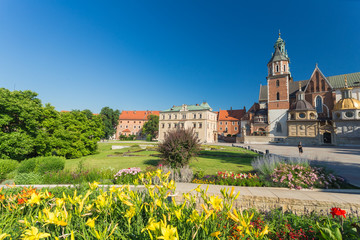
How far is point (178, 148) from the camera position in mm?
8984

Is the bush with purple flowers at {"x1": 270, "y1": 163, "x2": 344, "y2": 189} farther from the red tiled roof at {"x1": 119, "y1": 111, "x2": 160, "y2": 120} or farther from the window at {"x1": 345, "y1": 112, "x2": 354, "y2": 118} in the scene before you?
the red tiled roof at {"x1": 119, "y1": 111, "x2": 160, "y2": 120}

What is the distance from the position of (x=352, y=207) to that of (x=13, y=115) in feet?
63.5

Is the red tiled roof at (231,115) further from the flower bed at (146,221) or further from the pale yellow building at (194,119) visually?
the flower bed at (146,221)

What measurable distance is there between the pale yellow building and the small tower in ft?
56.9

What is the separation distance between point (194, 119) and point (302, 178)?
45090 mm

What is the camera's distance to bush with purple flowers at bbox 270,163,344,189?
19.5 ft

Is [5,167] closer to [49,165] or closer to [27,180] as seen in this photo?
[49,165]

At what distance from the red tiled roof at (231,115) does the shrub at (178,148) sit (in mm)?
58885

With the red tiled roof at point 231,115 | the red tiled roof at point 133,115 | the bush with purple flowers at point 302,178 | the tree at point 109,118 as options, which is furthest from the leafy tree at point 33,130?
the red tiled roof at point 231,115

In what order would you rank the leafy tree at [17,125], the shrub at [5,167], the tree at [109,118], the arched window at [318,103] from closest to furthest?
1. the shrub at [5,167]
2. the leafy tree at [17,125]
3. the arched window at [318,103]
4. the tree at [109,118]

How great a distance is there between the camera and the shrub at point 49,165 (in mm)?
8001

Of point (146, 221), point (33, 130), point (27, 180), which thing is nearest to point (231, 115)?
point (33, 130)

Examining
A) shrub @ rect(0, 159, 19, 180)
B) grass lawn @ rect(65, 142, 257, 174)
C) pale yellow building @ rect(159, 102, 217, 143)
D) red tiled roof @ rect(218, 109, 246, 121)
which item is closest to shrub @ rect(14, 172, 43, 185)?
shrub @ rect(0, 159, 19, 180)

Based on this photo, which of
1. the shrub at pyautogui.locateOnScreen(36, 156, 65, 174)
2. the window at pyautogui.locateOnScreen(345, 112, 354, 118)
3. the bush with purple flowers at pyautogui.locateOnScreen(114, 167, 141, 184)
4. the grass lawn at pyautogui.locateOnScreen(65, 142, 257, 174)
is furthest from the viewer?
the window at pyautogui.locateOnScreen(345, 112, 354, 118)
